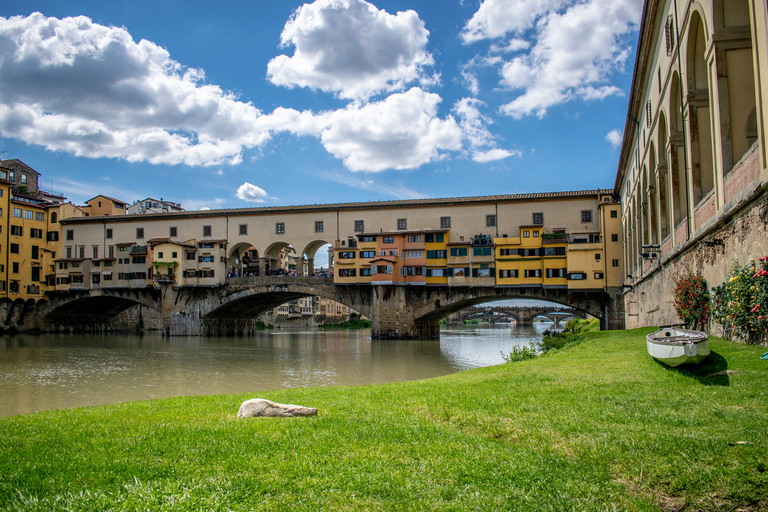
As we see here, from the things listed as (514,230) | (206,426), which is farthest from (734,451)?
(514,230)

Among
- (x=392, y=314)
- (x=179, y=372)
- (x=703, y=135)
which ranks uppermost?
(x=703, y=135)

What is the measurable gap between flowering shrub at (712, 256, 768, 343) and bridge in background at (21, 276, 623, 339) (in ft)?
112

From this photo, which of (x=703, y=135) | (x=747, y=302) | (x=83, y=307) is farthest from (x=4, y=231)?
(x=747, y=302)

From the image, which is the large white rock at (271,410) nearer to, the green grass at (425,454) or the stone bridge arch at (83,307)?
the green grass at (425,454)

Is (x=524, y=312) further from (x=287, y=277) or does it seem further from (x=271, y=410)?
(x=271, y=410)

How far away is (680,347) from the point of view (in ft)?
32.6

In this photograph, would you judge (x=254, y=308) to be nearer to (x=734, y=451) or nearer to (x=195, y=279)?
(x=195, y=279)

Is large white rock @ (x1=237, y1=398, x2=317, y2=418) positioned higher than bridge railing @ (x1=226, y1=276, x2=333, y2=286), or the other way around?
bridge railing @ (x1=226, y1=276, x2=333, y2=286)

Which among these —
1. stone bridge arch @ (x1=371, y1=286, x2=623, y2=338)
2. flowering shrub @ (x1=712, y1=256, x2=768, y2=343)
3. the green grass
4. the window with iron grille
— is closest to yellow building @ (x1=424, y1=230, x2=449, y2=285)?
stone bridge arch @ (x1=371, y1=286, x2=623, y2=338)

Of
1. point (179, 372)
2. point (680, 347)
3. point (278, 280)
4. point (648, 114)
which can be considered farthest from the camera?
point (278, 280)

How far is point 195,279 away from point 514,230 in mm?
34126

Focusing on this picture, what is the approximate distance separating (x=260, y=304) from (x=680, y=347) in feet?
190

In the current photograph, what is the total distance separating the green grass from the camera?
185 inches

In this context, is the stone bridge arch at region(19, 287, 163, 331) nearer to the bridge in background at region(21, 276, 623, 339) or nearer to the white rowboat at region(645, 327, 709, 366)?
the bridge in background at region(21, 276, 623, 339)
